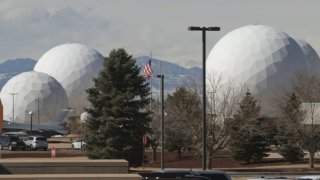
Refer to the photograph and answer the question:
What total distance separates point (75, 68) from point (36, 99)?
12.3 m

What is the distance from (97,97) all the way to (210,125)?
23.3ft

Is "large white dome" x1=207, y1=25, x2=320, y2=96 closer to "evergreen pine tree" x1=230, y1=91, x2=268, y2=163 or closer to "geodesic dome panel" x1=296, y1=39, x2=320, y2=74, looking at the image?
"geodesic dome panel" x1=296, y1=39, x2=320, y2=74

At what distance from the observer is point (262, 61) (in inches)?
4279

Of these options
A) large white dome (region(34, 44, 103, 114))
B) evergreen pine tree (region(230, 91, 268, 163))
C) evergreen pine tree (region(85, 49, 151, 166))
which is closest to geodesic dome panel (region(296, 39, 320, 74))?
large white dome (region(34, 44, 103, 114))

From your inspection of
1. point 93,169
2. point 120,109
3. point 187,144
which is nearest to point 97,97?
point 120,109

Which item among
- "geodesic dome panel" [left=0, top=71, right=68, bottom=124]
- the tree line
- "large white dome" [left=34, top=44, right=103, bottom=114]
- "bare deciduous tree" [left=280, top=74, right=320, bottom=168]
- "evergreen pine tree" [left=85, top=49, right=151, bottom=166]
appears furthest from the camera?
"large white dome" [left=34, top=44, right=103, bottom=114]

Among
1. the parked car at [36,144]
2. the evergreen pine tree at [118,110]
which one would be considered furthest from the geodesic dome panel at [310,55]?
the evergreen pine tree at [118,110]

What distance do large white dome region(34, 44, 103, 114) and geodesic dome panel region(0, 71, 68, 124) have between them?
5.22 meters

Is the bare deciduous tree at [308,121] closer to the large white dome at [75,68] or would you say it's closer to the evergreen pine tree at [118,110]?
the evergreen pine tree at [118,110]

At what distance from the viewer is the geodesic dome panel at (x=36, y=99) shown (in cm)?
14262

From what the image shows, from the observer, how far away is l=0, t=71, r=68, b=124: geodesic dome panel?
142625 millimetres

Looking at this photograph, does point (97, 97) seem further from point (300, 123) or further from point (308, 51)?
point (308, 51)

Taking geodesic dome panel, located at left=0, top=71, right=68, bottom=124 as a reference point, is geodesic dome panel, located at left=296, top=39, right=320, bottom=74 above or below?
above

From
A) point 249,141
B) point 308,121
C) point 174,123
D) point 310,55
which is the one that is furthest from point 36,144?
point 310,55
